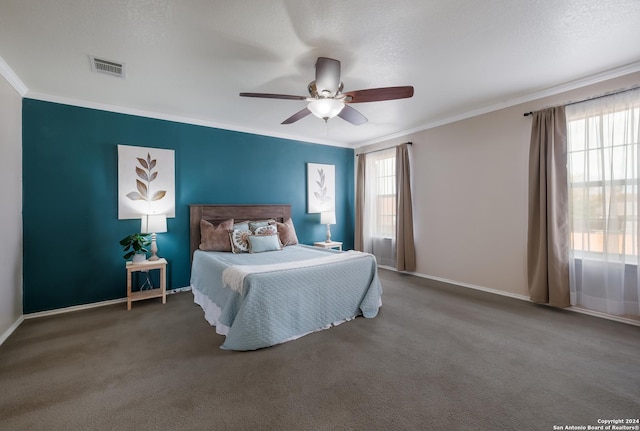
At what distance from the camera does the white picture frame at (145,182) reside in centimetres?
370

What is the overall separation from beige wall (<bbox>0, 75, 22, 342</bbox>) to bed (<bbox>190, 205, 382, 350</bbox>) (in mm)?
1759

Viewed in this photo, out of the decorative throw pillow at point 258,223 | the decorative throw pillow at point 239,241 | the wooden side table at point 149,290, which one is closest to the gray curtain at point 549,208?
the decorative throw pillow at point 258,223

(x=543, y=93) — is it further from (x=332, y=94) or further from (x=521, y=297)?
(x=332, y=94)

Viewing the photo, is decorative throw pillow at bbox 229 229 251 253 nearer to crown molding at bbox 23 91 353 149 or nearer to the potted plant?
the potted plant

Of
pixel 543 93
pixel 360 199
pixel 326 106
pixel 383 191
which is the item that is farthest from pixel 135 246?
pixel 543 93

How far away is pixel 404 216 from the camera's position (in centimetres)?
496

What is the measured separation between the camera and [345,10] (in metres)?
1.95

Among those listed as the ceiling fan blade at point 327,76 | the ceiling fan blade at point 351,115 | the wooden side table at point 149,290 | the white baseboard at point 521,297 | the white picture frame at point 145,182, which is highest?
the ceiling fan blade at point 327,76

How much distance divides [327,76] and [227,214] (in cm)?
294

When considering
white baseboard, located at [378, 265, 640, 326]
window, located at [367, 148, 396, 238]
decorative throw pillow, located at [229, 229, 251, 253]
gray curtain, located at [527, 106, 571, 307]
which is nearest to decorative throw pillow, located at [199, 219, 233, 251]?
decorative throw pillow, located at [229, 229, 251, 253]

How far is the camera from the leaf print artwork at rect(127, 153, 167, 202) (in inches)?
150

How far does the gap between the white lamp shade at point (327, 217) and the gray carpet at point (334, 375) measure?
269cm

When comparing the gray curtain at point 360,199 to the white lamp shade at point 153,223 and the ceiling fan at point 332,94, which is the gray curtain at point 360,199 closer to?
the ceiling fan at point 332,94

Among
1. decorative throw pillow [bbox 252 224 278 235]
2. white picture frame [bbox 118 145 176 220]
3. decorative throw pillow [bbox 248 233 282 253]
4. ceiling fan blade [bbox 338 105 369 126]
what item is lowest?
decorative throw pillow [bbox 248 233 282 253]
